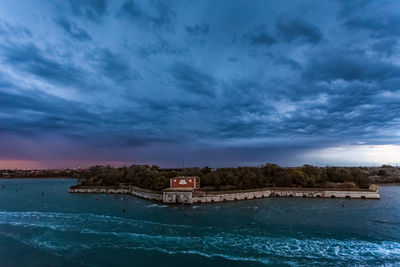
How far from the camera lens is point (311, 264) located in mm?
18578

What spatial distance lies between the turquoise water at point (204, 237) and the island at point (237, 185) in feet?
27.0

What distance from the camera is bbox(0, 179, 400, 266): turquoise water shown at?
1998 centimetres

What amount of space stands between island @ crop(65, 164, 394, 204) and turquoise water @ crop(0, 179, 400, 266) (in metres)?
8.22

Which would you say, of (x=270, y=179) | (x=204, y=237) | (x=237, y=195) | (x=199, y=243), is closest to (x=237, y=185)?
(x=237, y=195)

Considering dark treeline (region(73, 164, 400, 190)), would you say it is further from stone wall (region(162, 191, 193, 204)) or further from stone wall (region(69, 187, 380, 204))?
stone wall (region(162, 191, 193, 204))

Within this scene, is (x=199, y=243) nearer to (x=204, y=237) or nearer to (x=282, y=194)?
(x=204, y=237)

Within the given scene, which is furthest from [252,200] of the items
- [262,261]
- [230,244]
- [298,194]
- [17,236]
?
[17,236]

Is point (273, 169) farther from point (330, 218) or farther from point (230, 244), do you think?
point (230, 244)

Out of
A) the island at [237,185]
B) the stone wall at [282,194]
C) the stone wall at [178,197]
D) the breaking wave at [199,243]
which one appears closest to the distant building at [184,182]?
the island at [237,185]

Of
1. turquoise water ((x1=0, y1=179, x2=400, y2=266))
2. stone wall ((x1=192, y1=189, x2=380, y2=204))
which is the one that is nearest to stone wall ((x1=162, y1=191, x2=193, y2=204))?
stone wall ((x1=192, y1=189, x2=380, y2=204))

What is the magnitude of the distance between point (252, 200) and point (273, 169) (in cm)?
2255

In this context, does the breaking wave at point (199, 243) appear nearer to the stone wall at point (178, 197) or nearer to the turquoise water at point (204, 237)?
the turquoise water at point (204, 237)

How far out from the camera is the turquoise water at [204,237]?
19984mm

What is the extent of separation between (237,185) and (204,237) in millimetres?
32295
